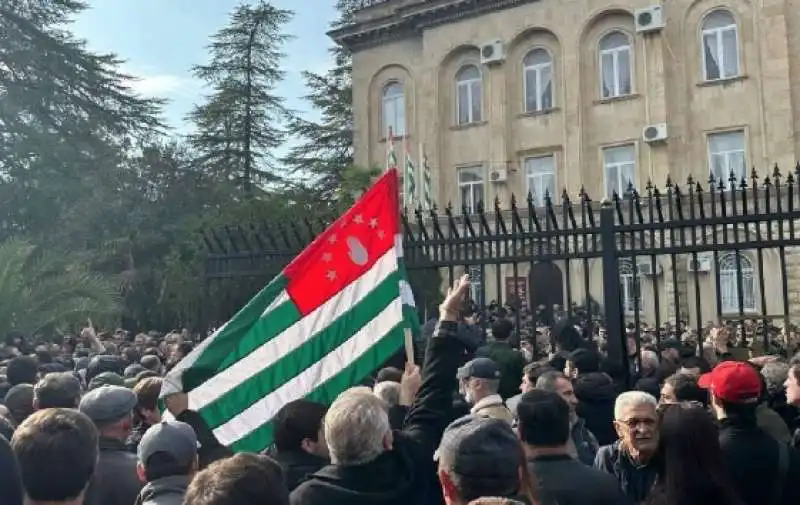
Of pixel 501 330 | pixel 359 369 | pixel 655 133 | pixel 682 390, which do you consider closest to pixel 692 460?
pixel 682 390

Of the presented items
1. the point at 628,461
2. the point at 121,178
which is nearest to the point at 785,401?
the point at 628,461

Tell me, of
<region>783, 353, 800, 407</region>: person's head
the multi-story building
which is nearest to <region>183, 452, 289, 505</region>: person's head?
<region>783, 353, 800, 407</region>: person's head

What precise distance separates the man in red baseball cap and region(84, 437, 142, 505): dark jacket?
2.64 metres

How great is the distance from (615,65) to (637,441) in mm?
22041

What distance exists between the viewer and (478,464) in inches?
93.3

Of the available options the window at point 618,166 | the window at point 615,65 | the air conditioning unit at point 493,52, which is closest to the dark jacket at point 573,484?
the window at point 618,166

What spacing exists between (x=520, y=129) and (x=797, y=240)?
19.3 metres

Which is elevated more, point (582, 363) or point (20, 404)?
point (582, 363)

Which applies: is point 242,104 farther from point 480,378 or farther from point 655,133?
point 480,378

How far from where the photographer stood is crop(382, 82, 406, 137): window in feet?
91.6

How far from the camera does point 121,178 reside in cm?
2914

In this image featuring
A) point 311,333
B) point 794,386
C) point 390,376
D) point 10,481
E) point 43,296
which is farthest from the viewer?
point 43,296

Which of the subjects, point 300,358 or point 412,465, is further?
point 300,358

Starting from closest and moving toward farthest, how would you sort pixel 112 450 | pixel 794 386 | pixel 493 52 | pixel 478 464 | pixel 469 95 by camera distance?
pixel 478 464 < pixel 112 450 < pixel 794 386 < pixel 493 52 < pixel 469 95
